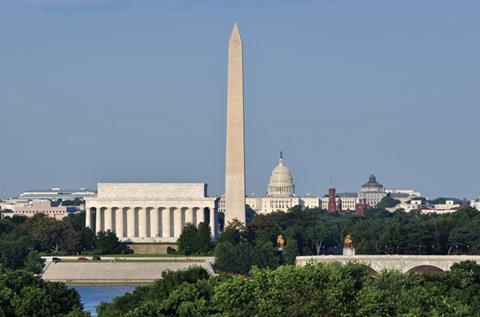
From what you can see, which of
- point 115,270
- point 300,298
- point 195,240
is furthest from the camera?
point 195,240

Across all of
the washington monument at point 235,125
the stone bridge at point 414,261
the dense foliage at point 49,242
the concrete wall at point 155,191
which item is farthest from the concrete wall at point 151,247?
the stone bridge at point 414,261

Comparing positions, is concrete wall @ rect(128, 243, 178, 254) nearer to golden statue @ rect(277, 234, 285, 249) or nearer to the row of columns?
golden statue @ rect(277, 234, 285, 249)

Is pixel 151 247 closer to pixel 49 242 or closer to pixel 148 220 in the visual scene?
pixel 49 242

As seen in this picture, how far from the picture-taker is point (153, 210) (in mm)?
137875

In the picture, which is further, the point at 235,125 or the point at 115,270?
the point at 235,125

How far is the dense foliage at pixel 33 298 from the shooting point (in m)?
60.2

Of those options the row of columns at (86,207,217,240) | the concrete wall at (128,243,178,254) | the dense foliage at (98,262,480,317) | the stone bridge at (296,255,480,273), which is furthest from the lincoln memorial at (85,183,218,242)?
the dense foliage at (98,262,480,317)

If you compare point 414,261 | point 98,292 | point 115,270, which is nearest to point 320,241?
point 115,270

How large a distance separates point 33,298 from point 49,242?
6935 cm

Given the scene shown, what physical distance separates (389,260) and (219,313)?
5110cm

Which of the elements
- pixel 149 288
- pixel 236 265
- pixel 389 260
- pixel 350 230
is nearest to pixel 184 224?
pixel 350 230

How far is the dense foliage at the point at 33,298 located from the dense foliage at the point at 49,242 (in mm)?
52470

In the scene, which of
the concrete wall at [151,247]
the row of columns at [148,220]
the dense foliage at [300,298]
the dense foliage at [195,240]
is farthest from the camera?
the row of columns at [148,220]

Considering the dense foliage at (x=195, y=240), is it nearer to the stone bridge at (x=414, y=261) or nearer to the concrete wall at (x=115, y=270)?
the concrete wall at (x=115, y=270)
